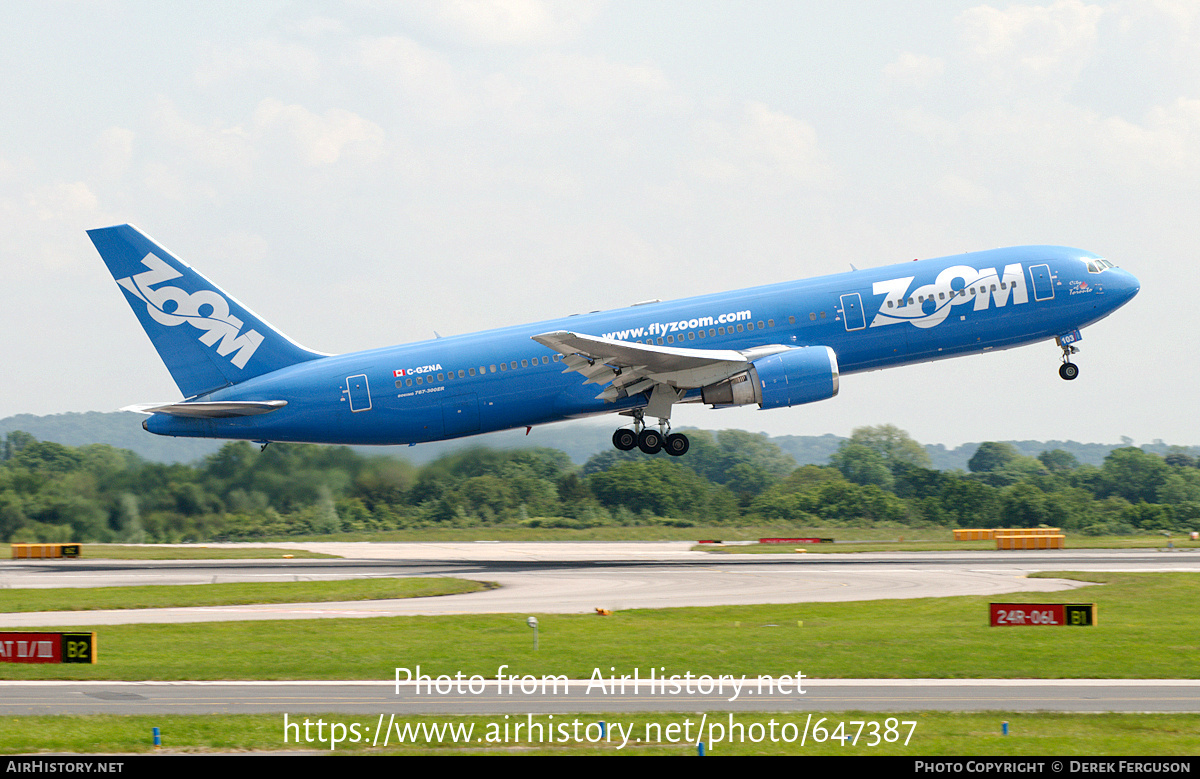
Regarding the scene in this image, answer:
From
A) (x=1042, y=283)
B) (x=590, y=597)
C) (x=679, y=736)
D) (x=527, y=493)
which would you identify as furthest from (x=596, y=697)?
(x=527, y=493)

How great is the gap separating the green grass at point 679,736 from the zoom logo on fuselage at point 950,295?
79.3 feet

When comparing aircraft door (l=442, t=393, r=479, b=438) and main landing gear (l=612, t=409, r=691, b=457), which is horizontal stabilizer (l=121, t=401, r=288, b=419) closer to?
aircraft door (l=442, t=393, r=479, b=438)

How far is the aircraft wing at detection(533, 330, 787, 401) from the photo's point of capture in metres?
39.8

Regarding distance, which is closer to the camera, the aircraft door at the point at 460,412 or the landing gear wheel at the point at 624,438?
the aircraft door at the point at 460,412

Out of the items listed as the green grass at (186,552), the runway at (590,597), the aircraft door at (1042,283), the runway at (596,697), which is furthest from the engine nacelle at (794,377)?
the green grass at (186,552)

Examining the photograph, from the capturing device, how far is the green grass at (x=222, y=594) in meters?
35.2

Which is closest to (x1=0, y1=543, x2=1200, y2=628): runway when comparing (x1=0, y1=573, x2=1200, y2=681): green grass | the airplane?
(x1=0, y1=573, x2=1200, y2=681): green grass

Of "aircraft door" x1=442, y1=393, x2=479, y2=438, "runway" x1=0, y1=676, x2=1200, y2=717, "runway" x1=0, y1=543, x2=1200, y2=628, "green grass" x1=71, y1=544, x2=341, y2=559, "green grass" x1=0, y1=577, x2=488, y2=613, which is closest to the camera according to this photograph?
"runway" x1=0, y1=676, x2=1200, y2=717

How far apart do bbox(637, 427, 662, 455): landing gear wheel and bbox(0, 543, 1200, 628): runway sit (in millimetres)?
4832

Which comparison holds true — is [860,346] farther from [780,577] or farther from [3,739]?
[3,739]

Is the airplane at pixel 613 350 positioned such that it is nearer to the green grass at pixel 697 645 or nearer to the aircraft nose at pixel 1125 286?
the aircraft nose at pixel 1125 286

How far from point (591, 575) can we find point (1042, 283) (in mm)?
19903

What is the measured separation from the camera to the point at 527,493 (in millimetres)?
69875

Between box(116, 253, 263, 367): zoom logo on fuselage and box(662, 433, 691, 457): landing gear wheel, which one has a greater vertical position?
box(116, 253, 263, 367): zoom logo on fuselage
